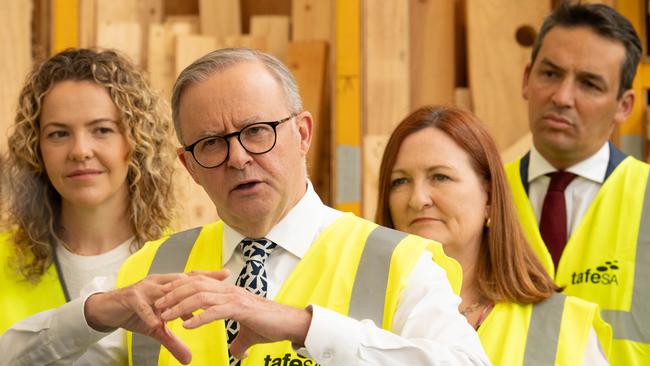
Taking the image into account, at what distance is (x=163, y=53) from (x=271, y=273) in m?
3.11

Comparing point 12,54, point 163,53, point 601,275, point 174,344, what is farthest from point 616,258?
point 12,54

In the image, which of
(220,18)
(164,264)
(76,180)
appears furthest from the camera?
(220,18)

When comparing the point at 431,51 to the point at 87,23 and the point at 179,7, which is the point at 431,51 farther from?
the point at 87,23

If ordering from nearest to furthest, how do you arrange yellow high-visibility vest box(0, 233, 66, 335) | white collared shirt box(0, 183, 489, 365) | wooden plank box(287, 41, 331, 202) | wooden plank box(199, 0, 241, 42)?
white collared shirt box(0, 183, 489, 365) → yellow high-visibility vest box(0, 233, 66, 335) → wooden plank box(287, 41, 331, 202) → wooden plank box(199, 0, 241, 42)

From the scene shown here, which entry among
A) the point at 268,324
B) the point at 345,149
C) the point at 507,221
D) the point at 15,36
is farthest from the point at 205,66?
the point at 15,36

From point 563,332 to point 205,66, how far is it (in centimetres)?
124

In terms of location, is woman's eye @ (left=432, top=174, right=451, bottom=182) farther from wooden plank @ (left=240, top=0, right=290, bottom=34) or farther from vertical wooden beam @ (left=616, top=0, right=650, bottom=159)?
wooden plank @ (left=240, top=0, right=290, bottom=34)

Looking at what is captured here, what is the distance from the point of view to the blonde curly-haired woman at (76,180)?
11.1ft

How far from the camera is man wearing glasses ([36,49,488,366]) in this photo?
2105 mm

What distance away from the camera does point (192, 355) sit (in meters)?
2.37

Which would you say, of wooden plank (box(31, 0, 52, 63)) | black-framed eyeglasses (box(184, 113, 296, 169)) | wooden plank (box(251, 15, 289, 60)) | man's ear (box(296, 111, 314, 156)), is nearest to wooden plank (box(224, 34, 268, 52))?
wooden plank (box(251, 15, 289, 60))

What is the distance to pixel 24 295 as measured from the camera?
11.1ft

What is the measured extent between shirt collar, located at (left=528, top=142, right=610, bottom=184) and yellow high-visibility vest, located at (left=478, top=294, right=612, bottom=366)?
80cm

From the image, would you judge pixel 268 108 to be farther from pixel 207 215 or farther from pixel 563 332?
pixel 207 215
